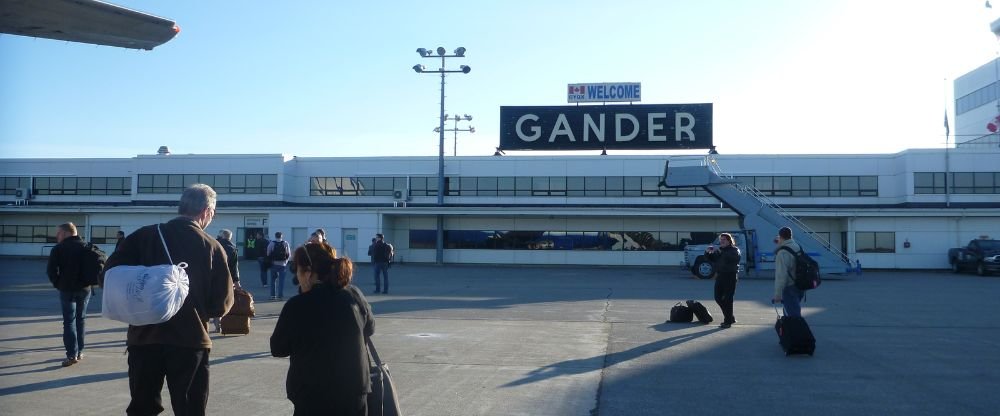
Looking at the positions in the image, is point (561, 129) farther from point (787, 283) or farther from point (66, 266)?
point (66, 266)

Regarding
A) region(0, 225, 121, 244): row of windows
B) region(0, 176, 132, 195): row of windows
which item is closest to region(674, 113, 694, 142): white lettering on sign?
region(0, 225, 121, 244): row of windows

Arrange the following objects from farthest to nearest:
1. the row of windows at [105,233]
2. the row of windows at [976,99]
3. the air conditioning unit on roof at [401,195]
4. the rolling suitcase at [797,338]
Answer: the row of windows at [976,99]
the air conditioning unit on roof at [401,195]
the row of windows at [105,233]
the rolling suitcase at [797,338]

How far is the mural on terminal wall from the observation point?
39906 millimetres

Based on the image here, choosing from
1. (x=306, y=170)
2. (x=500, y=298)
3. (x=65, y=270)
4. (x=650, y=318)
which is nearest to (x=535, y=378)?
(x=65, y=270)

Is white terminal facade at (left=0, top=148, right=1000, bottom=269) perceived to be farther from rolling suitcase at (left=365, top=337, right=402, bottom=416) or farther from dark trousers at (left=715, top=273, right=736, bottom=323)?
rolling suitcase at (left=365, top=337, right=402, bottom=416)

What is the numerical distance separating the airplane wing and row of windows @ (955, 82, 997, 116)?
202 feet

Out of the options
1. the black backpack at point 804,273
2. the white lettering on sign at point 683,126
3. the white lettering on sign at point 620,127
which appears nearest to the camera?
the black backpack at point 804,273

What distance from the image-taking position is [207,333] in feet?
15.5

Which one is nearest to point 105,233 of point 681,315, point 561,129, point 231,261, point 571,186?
point 561,129

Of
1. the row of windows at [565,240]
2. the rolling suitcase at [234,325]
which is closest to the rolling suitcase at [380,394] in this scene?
the rolling suitcase at [234,325]

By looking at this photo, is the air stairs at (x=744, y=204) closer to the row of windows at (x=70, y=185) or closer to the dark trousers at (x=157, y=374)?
the dark trousers at (x=157, y=374)

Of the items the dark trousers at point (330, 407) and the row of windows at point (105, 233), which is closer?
the dark trousers at point (330, 407)

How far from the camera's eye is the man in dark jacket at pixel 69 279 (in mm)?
8648

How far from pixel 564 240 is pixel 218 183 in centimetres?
2036
